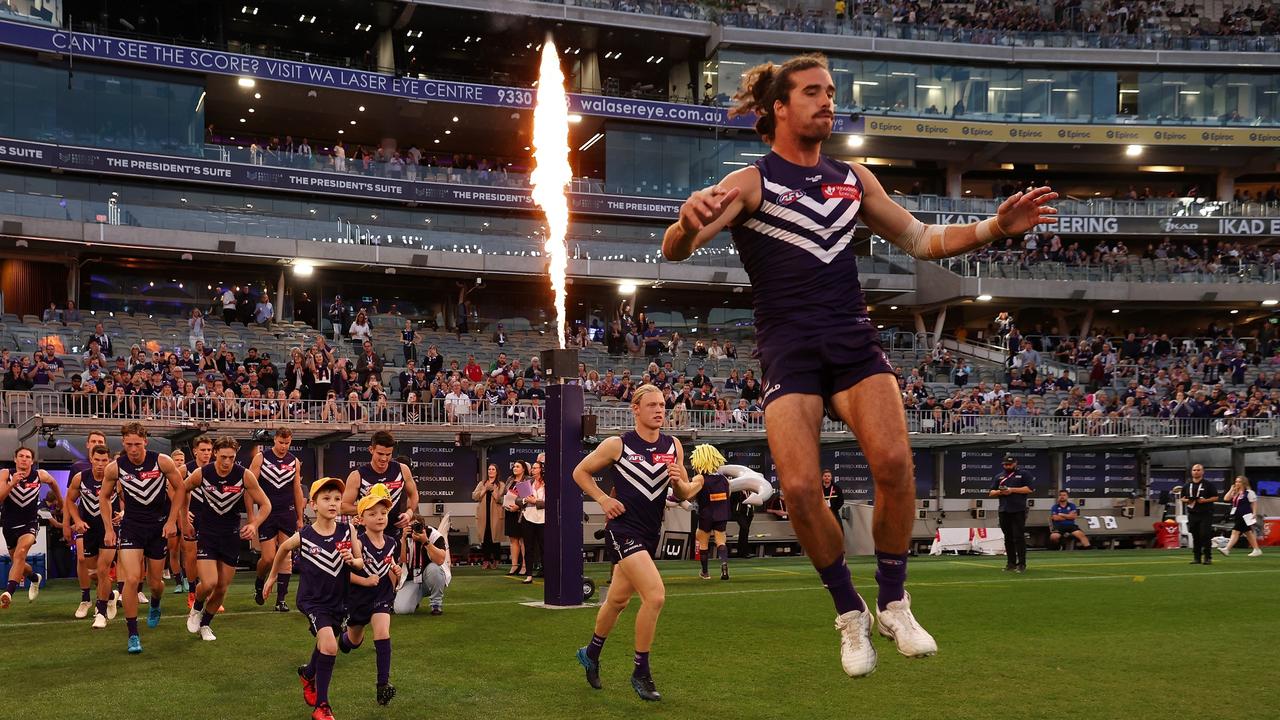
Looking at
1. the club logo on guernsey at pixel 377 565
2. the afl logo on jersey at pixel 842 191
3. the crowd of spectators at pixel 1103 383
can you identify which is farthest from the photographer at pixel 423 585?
the crowd of spectators at pixel 1103 383

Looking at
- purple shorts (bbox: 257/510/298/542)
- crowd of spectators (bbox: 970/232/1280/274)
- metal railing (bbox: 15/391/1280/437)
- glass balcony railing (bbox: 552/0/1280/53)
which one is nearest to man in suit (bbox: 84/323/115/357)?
metal railing (bbox: 15/391/1280/437)

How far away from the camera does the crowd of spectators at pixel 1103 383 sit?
35281 mm

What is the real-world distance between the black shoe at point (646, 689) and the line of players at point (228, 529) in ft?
5.89

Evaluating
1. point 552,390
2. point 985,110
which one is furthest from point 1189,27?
point 552,390

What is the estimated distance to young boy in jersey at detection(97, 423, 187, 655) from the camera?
40.2ft

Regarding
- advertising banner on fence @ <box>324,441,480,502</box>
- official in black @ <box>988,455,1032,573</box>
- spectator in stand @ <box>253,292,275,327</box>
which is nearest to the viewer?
official in black @ <box>988,455,1032,573</box>

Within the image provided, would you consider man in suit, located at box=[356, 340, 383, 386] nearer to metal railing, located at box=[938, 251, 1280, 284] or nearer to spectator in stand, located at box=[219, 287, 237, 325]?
spectator in stand, located at box=[219, 287, 237, 325]

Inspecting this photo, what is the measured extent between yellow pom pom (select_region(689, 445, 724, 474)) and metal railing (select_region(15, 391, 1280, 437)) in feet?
22.2

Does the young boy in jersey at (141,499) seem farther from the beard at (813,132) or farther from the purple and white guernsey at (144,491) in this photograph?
the beard at (813,132)

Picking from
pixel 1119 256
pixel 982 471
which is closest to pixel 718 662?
pixel 982 471

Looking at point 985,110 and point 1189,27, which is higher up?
point 1189,27

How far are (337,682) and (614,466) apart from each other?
285cm

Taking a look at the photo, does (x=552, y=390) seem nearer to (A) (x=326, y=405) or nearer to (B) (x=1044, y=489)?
(A) (x=326, y=405)

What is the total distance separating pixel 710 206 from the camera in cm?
472
